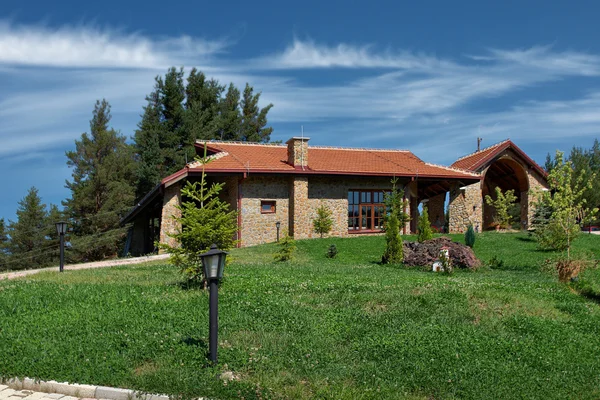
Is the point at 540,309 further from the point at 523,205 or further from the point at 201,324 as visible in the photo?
the point at 523,205

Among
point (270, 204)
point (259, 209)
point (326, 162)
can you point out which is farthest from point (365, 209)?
point (259, 209)

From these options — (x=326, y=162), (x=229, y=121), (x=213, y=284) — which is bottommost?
(x=213, y=284)

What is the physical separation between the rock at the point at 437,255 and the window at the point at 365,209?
33.4ft

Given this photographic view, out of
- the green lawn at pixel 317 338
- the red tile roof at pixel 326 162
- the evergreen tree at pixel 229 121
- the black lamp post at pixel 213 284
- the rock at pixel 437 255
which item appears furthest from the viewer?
the evergreen tree at pixel 229 121

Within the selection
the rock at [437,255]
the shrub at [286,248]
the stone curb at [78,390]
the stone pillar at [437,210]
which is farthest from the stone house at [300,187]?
the stone curb at [78,390]

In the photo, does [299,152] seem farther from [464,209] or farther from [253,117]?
[253,117]

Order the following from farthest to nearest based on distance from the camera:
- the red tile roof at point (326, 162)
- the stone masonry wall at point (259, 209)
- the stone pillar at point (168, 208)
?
the stone masonry wall at point (259, 209)
the red tile roof at point (326, 162)
the stone pillar at point (168, 208)

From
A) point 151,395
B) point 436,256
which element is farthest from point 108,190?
point 151,395

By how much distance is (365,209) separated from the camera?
27.6 meters

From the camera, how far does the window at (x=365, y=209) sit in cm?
2731

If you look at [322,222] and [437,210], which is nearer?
[322,222]

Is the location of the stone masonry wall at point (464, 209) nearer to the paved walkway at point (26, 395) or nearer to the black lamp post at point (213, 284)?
the black lamp post at point (213, 284)

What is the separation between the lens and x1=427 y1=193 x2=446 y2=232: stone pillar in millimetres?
32972

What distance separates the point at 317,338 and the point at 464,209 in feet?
78.9
